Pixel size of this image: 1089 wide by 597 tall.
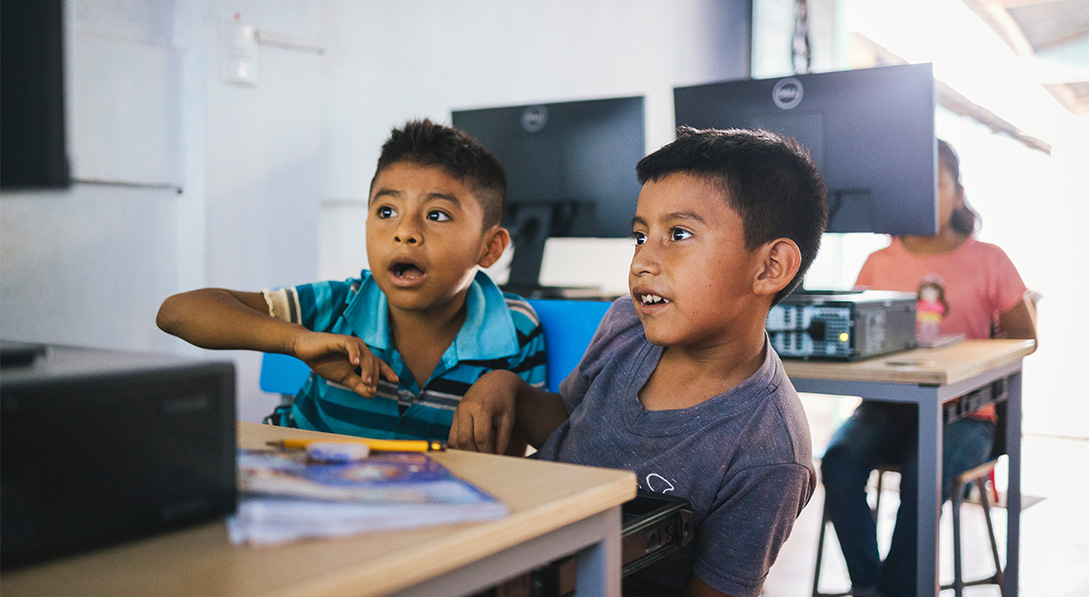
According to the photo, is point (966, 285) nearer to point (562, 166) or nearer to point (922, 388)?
point (922, 388)

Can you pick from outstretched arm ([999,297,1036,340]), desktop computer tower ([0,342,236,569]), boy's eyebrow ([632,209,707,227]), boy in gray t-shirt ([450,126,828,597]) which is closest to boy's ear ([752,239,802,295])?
boy in gray t-shirt ([450,126,828,597])

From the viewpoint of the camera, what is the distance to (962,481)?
6.94 feet

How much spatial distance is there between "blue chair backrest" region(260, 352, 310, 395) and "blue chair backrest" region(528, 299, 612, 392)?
0.46 meters

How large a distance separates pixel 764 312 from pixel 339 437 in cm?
70

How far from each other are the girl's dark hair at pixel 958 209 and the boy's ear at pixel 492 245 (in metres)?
1.76

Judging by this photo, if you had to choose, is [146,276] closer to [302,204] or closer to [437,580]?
[302,204]

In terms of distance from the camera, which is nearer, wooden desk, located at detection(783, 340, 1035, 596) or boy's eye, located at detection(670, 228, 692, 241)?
boy's eye, located at detection(670, 228, 692, 241)

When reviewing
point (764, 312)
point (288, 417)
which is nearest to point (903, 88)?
point (764, 312)

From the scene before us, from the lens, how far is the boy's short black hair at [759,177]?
4.07ft

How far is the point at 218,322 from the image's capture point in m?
1.29

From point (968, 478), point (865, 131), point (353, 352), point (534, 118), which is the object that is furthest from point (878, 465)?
point (353, 352)

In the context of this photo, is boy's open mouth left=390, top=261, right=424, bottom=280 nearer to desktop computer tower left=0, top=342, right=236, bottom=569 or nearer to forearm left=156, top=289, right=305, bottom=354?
forearm left=156, top=289, right=305, bottom=354

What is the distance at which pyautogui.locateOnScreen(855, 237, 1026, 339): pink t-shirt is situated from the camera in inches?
106

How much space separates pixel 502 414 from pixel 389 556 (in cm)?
72
